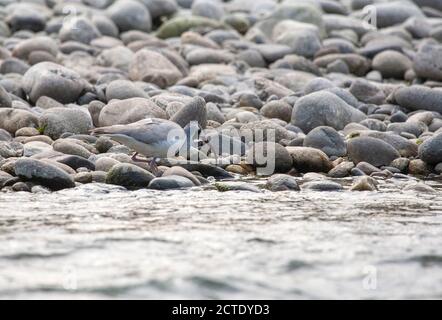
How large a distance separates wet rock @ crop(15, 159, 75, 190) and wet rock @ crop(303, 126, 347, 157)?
302 centimetres

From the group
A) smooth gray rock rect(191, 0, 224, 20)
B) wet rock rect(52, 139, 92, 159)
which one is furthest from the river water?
smooth gray rock rect(191, 0, 224, 20)

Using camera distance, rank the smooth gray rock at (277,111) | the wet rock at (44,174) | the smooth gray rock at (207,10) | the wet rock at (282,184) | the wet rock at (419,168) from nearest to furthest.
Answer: the wet rock at (44,174) < the wet rock at (282,184) < the wet rock at (419,168) < the smooth gray rock at (277,111) < the smooth gray rock at (207,10)

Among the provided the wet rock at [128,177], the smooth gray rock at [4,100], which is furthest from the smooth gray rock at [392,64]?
the wet rock at [128,177]

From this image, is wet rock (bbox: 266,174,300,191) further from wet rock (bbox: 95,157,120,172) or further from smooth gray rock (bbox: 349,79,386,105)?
A: smooth gray rock (bbox: 349,79,386,105)

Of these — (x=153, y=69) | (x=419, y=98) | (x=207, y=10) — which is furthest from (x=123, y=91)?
(x=207, y=10)

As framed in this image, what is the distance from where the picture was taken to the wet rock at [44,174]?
26.9 ft

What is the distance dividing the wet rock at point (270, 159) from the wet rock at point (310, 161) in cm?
8

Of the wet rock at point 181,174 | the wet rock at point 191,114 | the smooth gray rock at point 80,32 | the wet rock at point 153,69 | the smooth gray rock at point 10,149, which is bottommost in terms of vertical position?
the wet rock at point 181,174

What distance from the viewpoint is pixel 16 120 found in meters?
10.5

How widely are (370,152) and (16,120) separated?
3.91 metres

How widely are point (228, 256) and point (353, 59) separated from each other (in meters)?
10.3

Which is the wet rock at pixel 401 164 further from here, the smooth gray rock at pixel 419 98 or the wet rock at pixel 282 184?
the smooth gray rock at pixel 419 98

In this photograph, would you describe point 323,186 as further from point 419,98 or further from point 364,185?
point 419,98
